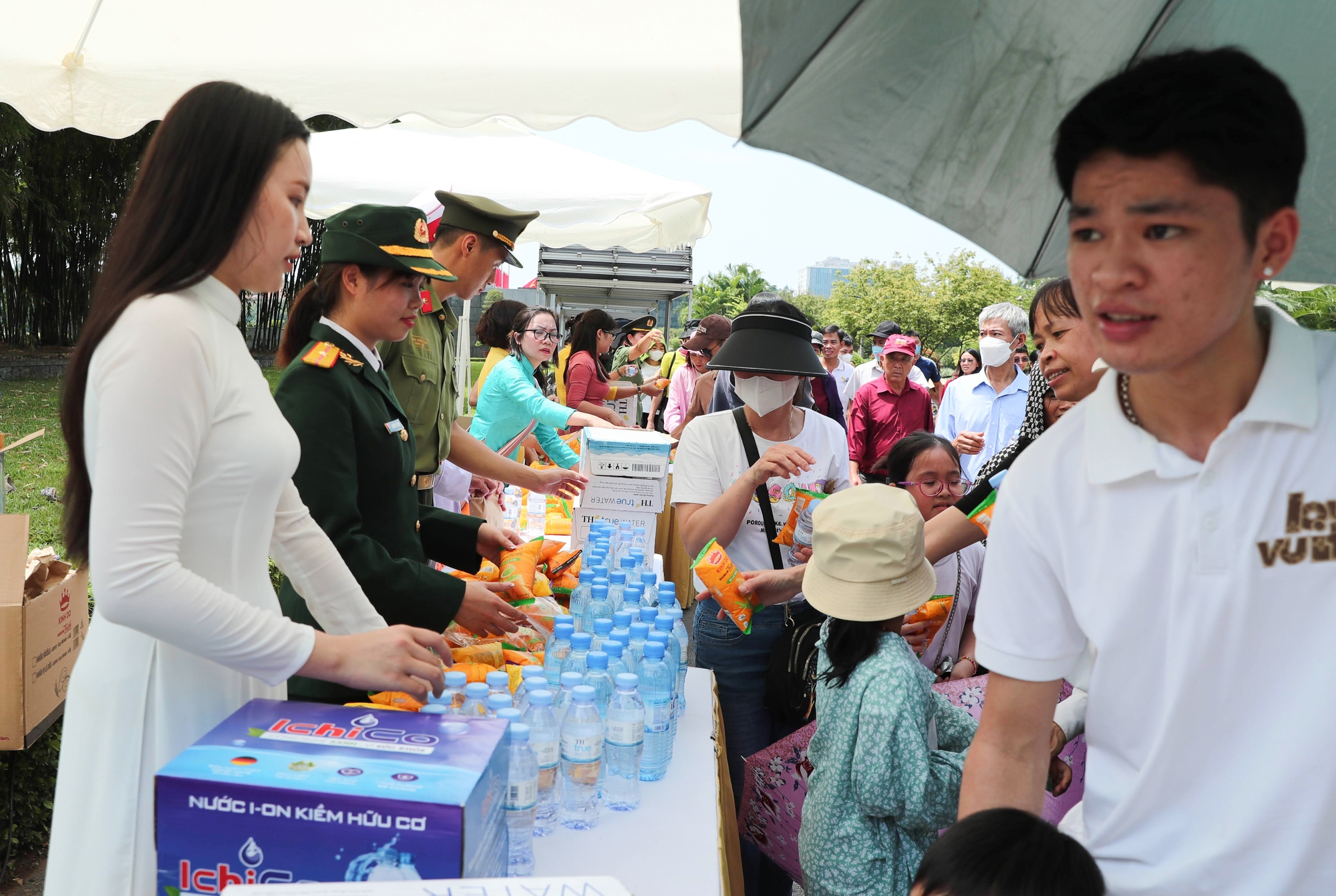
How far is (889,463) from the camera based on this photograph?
3717 millimetres

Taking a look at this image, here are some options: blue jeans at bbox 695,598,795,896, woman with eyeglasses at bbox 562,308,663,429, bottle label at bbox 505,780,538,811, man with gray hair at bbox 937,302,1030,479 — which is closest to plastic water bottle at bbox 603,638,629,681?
bottle label at bbox 505,780,538,811

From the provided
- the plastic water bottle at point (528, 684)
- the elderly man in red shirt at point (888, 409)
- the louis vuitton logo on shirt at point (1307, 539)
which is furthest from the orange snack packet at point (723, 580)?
the elderly man in red shirt at point (888, 409)

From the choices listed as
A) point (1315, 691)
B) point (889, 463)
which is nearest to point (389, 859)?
point (1315, 691)

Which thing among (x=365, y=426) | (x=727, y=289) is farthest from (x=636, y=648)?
(x=727, y=289)

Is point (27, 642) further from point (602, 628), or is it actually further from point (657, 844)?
point (657, 844)

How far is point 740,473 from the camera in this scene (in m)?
3.38

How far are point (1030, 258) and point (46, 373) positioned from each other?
59.8 feet

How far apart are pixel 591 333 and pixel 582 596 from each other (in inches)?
231

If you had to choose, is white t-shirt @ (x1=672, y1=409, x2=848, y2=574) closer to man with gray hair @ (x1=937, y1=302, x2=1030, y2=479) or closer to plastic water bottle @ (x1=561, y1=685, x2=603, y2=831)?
plastic water bottle @ (x1=561, y1=685, x2=603, y2=831)

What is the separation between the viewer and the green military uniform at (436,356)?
3.14m

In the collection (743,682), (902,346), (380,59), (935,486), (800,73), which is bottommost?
(743,682)

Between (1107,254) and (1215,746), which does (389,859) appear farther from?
(1107,254)

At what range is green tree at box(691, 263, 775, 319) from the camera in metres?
64.8

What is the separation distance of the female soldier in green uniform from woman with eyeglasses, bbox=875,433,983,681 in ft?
5.21
